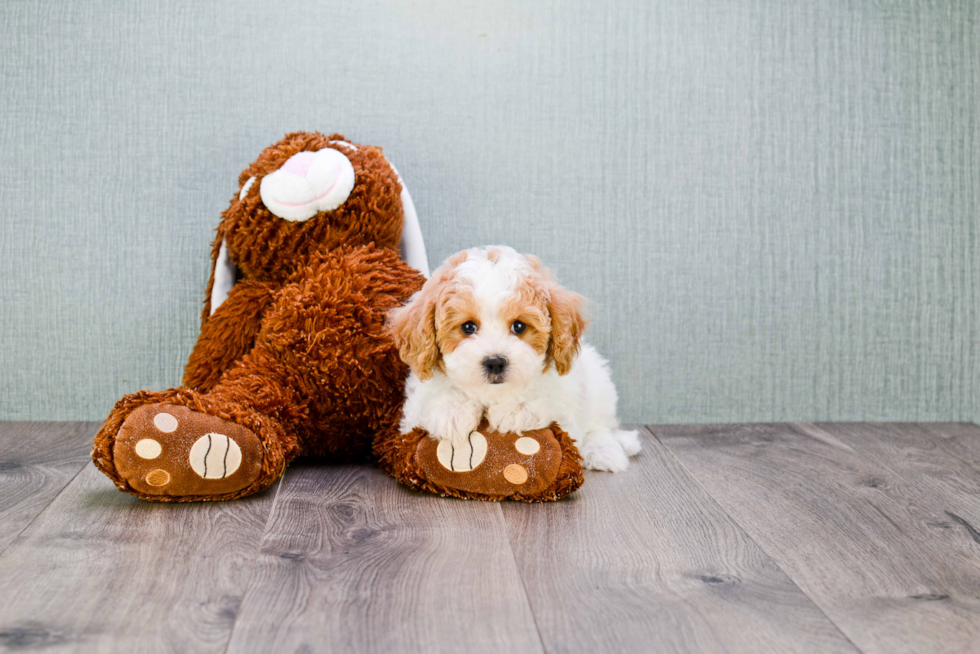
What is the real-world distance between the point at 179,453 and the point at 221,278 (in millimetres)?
535

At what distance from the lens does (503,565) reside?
1.07 metres

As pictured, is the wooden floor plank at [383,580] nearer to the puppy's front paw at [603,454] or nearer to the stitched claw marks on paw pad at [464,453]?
the stitched claw marks on paw pad at [464,453]

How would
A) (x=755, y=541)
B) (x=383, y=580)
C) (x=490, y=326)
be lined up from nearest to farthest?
(x=383, y=580) < (x=755, y=541) < (x=490, y=326)

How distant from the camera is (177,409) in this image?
4.17 ft

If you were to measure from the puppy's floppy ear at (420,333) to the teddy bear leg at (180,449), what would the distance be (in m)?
0.30

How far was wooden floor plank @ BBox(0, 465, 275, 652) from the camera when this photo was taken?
87 centimetres

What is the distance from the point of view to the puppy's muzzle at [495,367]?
1.27m

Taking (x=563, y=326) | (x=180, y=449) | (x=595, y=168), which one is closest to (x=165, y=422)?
(x=180, y=449)

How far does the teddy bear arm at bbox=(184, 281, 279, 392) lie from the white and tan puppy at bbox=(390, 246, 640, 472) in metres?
0.33

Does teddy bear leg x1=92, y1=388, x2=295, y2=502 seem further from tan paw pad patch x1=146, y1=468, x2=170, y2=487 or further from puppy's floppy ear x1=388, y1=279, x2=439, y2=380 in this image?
puppy's floppy ear x1=388, y1=279, x2=439, y2=380

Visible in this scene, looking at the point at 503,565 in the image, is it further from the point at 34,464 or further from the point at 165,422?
the point at 34,464

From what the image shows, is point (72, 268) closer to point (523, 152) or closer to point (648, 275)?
point (523, 152)

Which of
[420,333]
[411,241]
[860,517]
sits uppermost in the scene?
[411,241]


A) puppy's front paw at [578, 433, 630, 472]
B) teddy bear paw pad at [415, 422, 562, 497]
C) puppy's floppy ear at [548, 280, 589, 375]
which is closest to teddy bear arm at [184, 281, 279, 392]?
teddy bear paw pad at [415, 422, 562, 497]
